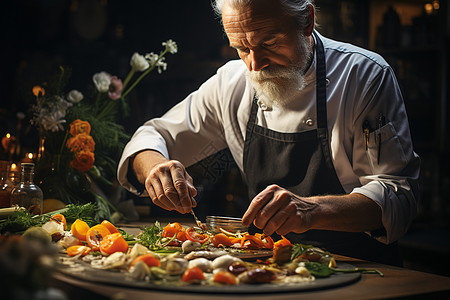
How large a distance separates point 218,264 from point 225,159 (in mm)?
1162

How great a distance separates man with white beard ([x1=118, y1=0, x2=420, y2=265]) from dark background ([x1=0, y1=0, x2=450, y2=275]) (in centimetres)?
112

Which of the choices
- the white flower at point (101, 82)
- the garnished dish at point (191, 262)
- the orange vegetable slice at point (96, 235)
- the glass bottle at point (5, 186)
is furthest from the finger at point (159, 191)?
the white flower at point (101, 82)

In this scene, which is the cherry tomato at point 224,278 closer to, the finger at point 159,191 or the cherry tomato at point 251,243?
the cherry tomato at point 251,243

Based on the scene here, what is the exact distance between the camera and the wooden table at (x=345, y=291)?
988 millimetres

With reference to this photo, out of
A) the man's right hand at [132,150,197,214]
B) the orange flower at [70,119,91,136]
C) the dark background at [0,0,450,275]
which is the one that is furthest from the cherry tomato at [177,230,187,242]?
the dark background at [0,0,450,275]

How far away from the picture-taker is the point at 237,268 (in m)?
1.15

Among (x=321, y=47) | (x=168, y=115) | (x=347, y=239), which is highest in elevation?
(x=321, y=47)

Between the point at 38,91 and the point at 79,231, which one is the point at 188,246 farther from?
the point at 38,91

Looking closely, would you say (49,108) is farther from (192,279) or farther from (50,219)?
(192,279)

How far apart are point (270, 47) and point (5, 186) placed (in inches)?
39.4

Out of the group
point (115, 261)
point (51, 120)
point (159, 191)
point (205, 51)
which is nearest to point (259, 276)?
point (115, 261)

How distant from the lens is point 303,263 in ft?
4.04

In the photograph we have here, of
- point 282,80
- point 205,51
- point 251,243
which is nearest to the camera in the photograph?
point 251,243

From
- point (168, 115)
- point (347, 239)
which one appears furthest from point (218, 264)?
point (168, 115)
